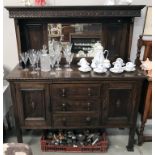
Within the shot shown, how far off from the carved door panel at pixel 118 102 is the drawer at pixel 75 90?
0.13m

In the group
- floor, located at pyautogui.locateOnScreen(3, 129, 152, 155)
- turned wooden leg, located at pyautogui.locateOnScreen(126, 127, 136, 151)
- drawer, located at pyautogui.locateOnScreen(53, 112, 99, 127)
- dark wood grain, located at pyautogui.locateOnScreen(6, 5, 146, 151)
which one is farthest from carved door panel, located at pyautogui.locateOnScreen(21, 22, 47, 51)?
turned wooden leg, located at pyautogui.locateOnScreen(126, 127, 136, 151)

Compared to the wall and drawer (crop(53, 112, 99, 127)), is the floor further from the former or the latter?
the wall

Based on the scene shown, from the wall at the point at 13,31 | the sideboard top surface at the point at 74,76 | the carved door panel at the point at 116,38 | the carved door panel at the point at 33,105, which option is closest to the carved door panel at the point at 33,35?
→ the wall at the point at 13,31

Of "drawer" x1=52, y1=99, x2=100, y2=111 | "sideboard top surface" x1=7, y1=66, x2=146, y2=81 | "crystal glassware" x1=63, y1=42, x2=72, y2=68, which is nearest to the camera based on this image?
"sideboard top surface" x1=7, y1=66, x2=146, y2=81

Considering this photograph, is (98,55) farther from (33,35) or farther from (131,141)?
(131,141)

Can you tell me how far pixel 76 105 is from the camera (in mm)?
1972

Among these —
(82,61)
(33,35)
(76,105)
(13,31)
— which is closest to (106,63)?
(82,61)

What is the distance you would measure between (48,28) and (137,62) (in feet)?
3.51

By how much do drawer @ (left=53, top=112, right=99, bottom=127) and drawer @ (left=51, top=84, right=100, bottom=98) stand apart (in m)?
0.22

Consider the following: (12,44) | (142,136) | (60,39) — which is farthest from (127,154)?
(12,44)

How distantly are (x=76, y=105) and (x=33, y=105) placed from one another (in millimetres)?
432

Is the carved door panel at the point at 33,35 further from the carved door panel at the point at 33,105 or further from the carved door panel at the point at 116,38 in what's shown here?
the carved door panel at the point at 116,38

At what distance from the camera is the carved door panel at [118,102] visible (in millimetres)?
1908

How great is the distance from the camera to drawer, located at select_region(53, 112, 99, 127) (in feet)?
6.58
